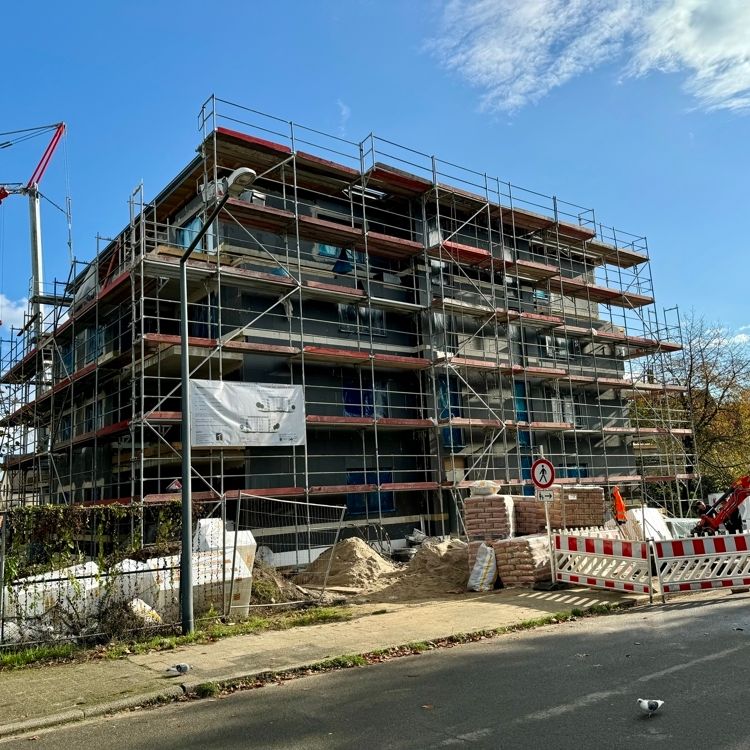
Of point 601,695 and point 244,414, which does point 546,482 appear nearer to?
point 601,695

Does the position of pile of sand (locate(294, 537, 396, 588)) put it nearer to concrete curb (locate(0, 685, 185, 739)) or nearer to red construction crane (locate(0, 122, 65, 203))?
concrete curb (locate(0, 685, 185, 739))

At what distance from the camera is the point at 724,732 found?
5.29m

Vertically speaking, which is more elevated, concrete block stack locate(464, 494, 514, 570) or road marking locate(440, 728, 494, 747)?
concrete block stack locate(464, 494, 514, 570)

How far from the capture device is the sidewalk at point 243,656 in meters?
7.21

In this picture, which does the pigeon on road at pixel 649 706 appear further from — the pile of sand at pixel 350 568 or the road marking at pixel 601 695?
the pile of sand at pixel 350 568

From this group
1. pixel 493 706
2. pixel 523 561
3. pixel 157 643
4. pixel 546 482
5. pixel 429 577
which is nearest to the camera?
pixel 493 706

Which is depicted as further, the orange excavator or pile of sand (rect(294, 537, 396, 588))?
the orange excavator

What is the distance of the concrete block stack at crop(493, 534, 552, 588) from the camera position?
14221mm

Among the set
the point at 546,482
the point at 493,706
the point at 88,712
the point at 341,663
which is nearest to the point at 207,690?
the point at 88,712

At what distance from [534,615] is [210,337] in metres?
11.3

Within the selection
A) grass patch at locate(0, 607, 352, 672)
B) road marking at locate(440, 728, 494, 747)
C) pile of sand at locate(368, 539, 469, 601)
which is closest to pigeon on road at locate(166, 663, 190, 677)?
grass patch at locate(0, 607, 352, 672)

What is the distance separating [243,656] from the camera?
8.98 metres

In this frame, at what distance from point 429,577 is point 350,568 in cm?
219

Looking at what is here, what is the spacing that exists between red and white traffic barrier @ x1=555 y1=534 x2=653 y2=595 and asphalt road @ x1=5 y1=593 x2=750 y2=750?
355cm
